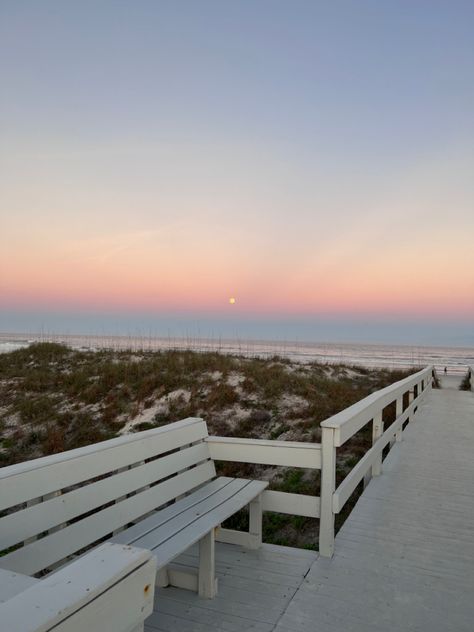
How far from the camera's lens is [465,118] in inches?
423

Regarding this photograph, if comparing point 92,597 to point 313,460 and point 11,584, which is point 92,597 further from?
→ point 313,460

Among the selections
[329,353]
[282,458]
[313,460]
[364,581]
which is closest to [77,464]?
[282,458]

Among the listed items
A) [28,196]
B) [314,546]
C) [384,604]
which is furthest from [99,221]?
[384,604]

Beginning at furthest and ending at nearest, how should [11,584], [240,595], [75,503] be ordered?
[240,595] < [75,503] < [11,584]

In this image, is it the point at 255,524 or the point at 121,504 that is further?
the point at 255,524

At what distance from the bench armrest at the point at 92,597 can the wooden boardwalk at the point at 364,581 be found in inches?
57.5

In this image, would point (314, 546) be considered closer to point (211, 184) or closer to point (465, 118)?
point (465, 118)

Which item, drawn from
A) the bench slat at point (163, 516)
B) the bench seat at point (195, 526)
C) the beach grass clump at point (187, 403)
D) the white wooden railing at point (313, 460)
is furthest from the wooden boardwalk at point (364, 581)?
the beach grass clump at point (187, 403)

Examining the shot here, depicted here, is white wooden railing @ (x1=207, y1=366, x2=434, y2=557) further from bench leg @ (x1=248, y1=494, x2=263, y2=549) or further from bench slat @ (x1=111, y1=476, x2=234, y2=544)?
bench slat @ (x1=111, y1=476, x2=234, y2=544)

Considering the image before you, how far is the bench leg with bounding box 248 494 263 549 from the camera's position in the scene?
3297mm

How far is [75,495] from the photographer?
2.27m

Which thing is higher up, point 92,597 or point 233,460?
point 92,597

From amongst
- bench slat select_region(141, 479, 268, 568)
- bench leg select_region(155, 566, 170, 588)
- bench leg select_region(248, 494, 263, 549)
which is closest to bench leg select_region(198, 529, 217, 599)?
bench slat select_region(141, 479, 268, 568)

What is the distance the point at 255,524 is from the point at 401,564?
1.02m
